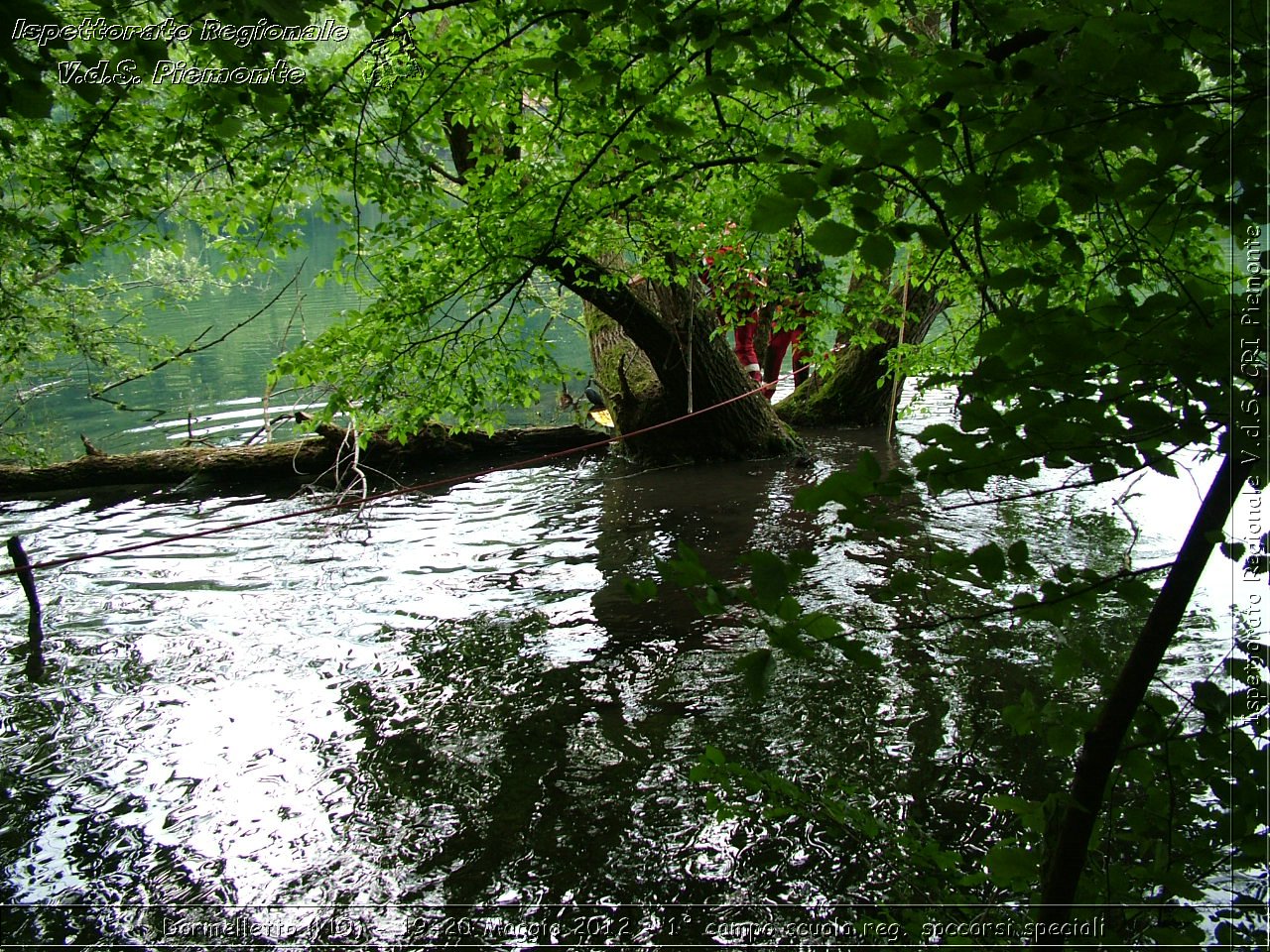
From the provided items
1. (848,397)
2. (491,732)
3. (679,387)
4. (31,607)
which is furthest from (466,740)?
(848,397)

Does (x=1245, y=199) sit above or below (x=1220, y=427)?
above

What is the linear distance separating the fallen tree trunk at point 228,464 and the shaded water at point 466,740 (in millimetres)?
2939

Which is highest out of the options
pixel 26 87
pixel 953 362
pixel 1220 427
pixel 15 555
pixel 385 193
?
pixel 385 193

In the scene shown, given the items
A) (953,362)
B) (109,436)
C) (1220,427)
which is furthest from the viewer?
(109,436)

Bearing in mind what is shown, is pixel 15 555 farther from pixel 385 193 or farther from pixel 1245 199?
pixel 1245 199

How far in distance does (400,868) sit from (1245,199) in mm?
3355

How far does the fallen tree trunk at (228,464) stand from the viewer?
387 inches

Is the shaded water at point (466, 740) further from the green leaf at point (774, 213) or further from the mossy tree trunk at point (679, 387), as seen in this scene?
the mossy tree trunk at point (679, 387)

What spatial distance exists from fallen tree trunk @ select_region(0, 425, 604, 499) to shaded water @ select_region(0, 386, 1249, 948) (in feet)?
9.64

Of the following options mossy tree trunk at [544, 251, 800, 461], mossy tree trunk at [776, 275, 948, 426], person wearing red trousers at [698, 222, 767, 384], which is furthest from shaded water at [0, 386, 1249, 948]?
mossy tree trunk at [776, 275, 948, 426]

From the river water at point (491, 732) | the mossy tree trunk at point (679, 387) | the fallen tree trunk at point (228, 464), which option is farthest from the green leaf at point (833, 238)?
the fallen tree trunk at point (228, 464)

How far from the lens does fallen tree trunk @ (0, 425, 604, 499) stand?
9.82 m

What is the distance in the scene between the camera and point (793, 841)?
10.7ft

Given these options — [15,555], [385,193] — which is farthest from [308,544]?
[385,193]
